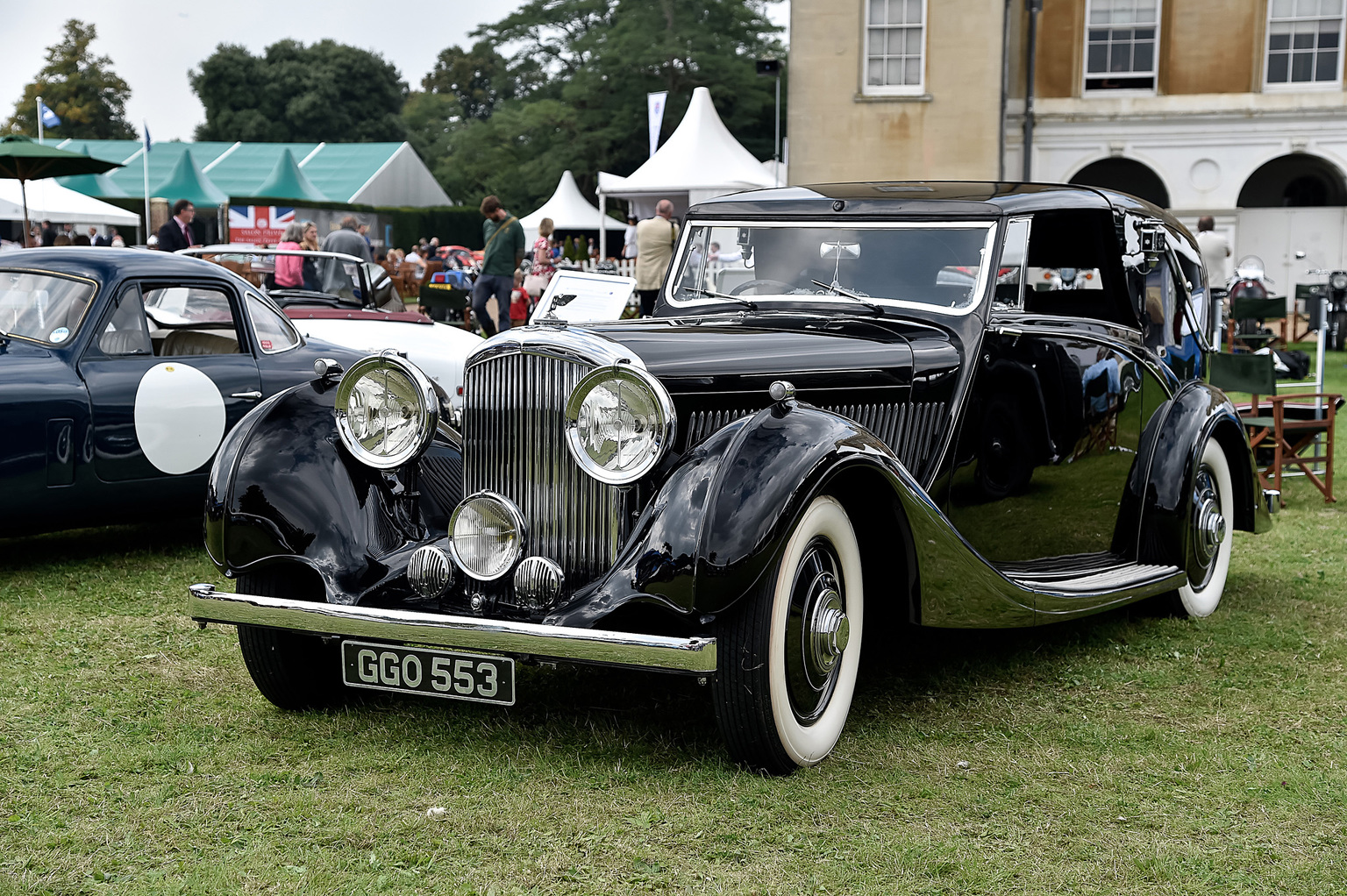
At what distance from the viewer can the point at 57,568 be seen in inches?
243

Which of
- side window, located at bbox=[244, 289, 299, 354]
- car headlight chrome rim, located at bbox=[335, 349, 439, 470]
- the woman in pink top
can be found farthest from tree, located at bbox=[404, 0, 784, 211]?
car headlight chrome rim, located at bbox=[335, 349, 439, 470]

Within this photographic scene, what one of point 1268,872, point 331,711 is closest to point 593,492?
point 331,711

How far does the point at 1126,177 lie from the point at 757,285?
73.0ft

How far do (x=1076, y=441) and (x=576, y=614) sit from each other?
2356mm

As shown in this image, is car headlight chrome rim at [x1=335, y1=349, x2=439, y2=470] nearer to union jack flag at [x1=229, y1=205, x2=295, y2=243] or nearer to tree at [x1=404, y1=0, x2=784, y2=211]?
union jack flag at [x1=229, y1=205, x2=295, y2=243]

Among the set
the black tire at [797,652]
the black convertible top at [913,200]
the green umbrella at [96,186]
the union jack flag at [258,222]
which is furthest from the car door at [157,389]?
the green umbrella at [96,186]

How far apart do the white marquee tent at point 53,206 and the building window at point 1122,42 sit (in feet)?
57.4

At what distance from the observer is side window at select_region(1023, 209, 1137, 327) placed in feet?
17.1

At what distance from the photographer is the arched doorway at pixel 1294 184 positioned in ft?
77.2

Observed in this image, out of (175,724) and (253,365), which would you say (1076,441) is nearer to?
(175,724)

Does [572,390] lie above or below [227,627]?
above

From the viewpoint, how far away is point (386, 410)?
4.02m

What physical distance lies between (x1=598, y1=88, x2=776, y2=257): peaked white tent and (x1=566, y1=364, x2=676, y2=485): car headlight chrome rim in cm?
1747

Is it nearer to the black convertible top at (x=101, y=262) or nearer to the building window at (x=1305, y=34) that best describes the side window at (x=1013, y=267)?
the black convertible top at (x=101, y=262)
